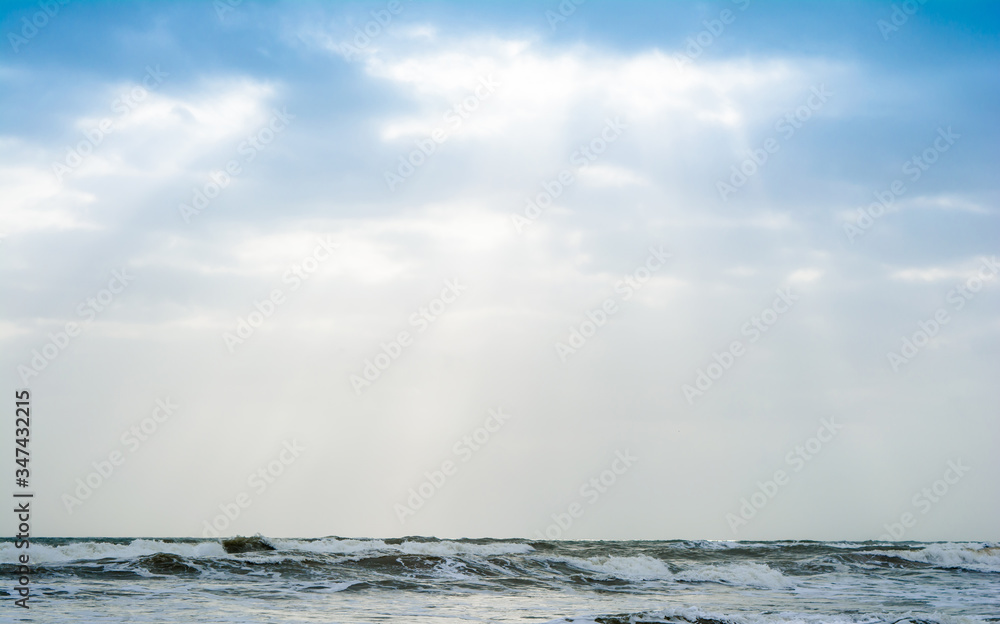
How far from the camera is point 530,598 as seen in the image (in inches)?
805

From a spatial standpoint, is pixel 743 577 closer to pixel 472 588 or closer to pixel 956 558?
pixel 472 588

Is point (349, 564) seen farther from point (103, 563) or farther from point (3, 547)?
point (3, 547)

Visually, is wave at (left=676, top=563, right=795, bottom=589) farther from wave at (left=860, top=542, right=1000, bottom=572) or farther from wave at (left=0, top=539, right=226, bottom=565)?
wave at (left=0, top=539, right=226, bottom=565)

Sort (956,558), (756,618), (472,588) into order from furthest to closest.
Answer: (956,558)
(472,588)
(756,618)

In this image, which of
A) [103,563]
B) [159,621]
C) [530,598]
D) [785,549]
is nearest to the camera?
[159,621]

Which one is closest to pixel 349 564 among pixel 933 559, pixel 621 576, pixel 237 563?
pixel 237 563

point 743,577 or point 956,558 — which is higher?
point 743,577

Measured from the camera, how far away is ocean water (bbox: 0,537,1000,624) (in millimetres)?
16297

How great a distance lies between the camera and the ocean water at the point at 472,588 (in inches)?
642

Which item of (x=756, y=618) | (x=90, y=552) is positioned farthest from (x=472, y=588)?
(x=90, y=552)

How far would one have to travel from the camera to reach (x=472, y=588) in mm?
22391

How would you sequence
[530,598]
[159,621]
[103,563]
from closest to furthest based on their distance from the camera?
1. [159,621]
2. [530,598]
3. [103,563]

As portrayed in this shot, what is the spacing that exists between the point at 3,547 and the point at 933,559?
41.0 meters

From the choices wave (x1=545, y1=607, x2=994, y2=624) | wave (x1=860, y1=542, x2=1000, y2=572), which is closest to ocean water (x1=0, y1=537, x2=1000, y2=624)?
wave (x1=545, y1=607, x2=994, y2=624)
